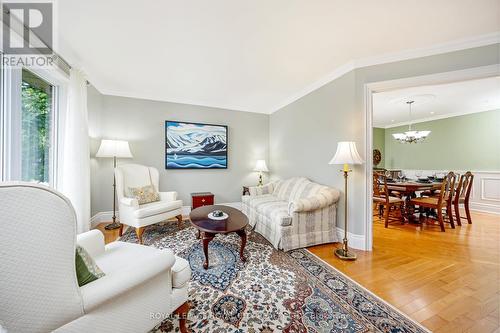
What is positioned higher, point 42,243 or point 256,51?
point 256,51

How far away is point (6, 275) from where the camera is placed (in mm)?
637

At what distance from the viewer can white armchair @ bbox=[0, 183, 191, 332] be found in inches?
25.6

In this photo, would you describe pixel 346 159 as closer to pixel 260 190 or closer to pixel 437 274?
pixel 437 274

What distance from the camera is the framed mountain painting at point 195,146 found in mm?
3898

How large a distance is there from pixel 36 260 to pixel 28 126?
2357 millimetres

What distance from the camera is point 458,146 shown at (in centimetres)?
501

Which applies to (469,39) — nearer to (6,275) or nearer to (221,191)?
(6,275)

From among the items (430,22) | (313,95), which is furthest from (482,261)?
(313,95)

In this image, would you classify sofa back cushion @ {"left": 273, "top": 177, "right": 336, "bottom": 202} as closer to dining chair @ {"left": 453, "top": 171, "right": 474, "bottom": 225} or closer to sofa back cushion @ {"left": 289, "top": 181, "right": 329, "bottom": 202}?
sofa back cushion @ {"left": 289, "top": 181, "right": 329, "bottom": 202}

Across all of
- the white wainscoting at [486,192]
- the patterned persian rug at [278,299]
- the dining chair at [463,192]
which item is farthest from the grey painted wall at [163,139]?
the white wainscoting at [486,192]

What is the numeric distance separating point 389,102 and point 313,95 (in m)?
2.22

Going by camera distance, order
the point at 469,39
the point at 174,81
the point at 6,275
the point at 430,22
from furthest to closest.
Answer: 1. the point at 174,81
2. the point at 469,39
3. the point at 430,22
4. the point at 6,275

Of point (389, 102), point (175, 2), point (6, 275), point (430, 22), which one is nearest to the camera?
point (6, 275)

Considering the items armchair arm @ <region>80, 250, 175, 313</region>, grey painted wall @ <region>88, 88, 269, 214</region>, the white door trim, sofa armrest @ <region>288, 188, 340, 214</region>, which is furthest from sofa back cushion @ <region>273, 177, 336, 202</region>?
armchair arm @ <region>80, 250, 175, 313</region>
